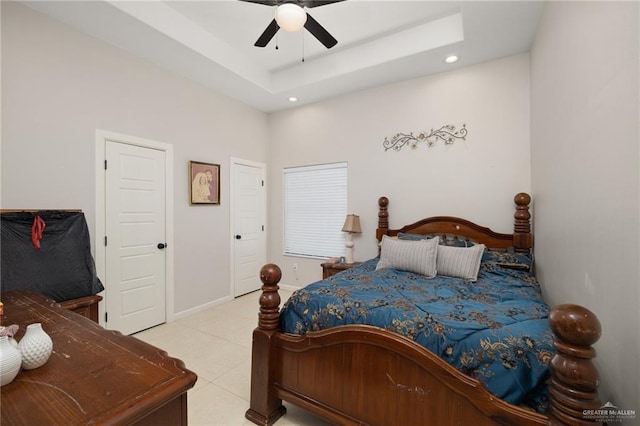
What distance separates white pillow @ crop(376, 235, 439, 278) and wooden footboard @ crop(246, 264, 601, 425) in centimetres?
122

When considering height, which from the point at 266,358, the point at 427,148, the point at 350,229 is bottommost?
the point at 266,358

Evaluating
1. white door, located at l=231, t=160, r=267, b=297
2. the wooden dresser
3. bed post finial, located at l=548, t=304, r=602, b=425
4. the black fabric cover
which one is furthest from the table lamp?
the wooden dresser

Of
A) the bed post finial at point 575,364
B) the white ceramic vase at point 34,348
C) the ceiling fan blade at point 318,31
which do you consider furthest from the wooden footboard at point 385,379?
the ceiling fan blade at point 318,31

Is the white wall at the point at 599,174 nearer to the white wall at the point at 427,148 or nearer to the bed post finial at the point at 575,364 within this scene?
the bed post finial at the point at 575,364

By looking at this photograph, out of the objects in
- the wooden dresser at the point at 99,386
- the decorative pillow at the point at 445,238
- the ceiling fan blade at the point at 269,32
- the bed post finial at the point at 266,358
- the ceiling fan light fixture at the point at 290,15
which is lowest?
the bed post finial at the point at 266,358

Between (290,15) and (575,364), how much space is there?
237cm

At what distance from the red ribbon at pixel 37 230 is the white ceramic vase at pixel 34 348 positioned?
1778mm

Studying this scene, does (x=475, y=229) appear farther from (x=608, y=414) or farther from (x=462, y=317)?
(x=608, y=414)

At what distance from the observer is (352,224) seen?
3.73 m

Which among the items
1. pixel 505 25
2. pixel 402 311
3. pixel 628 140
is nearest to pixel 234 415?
pixel 402 311

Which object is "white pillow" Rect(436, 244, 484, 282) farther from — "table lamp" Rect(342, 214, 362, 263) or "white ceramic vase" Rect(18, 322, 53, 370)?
"white ceramic vase" Rect(18, 322, 53, 370)

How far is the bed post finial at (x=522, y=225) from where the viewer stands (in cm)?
274

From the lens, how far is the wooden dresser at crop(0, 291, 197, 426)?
2.25 ft

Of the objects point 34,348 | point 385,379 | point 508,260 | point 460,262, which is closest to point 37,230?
point 34,348
